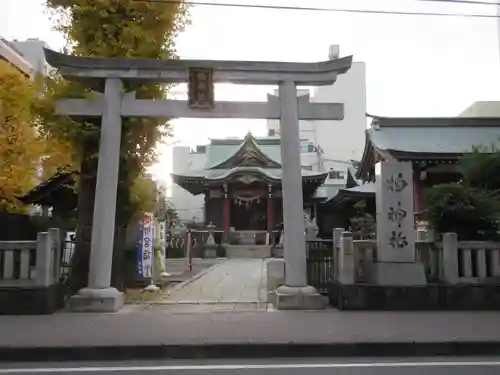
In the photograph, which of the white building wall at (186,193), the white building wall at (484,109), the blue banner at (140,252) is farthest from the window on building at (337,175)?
the blue banner at (140,252)

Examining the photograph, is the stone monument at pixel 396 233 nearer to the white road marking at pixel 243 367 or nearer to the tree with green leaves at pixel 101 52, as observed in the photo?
the white road marking at pixel 243 367

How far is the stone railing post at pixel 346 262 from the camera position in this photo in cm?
1084

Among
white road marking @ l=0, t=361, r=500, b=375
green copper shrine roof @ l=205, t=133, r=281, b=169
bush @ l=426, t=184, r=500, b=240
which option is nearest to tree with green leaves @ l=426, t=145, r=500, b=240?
bush @ l=426, t=184, r=500, b=240

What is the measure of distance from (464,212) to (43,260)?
8.98 meters

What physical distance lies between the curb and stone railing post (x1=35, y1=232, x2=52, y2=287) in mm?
3394

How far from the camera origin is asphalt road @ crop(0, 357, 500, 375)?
20.6ft

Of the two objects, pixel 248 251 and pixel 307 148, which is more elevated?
pixel 307 148

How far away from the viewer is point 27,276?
10586 mm

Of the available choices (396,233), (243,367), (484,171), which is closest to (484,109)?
(484,171)

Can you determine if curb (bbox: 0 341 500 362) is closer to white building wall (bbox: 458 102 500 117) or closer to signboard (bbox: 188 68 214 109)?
signboard (bbox: 188 68 214 109)

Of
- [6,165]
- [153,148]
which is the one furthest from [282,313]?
[6,165]

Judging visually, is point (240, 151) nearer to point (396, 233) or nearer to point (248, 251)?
point (248, 251)

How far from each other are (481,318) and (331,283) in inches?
130

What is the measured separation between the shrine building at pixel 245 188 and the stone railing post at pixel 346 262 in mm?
21343
